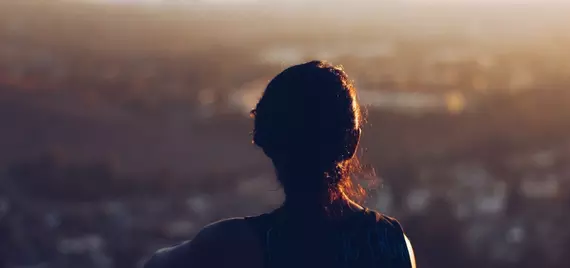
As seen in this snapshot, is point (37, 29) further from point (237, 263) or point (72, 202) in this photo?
point (237, 263)

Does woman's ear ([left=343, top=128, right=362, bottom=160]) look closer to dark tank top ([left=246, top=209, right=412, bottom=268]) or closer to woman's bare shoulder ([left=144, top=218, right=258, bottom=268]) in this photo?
dark tank top ([left=246, top=209, right=412, bottom=268])

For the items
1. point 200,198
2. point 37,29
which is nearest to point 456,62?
point 37,29

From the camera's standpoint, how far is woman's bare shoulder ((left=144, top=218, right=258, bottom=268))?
1255mm

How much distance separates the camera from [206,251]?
4.11 feet

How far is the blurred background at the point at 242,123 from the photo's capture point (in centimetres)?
805

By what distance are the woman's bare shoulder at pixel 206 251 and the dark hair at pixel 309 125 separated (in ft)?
0.43

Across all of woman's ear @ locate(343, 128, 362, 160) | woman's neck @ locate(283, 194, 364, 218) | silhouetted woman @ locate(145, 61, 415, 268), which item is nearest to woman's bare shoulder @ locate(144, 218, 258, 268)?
silhouetted woman @ locate(145, 61, 415, 268)

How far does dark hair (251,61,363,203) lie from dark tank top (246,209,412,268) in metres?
0.05

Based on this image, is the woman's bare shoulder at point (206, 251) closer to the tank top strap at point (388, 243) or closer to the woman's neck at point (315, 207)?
the woman's neck at point (315, 207)

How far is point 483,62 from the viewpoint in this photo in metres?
21.5

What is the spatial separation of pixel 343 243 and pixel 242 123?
502 inches

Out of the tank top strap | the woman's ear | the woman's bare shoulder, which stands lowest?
the tank top strap

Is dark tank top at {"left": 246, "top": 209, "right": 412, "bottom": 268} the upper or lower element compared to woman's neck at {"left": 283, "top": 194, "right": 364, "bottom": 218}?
lower

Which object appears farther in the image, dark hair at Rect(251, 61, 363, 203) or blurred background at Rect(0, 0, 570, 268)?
blurred background at Rect(0, 0, 570, 268)
